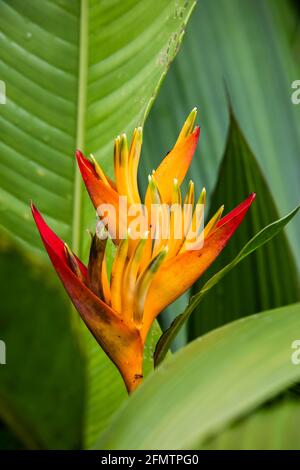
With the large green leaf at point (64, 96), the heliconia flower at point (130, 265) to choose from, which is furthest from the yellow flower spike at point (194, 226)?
the large green leaf at point (64, 96)

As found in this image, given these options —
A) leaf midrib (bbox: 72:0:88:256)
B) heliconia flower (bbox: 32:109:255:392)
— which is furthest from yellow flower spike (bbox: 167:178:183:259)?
leaf midrib (bbox: 72:0:88:256)

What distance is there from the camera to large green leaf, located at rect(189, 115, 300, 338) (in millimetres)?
516

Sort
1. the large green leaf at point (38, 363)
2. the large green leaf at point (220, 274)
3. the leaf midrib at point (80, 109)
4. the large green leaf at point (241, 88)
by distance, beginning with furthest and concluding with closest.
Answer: the large green leaf at point (241, 88) < the leaf midrib at point (80, 109) < the large green leaf at point (220, 274) < the large green leaf at point (38, 363)

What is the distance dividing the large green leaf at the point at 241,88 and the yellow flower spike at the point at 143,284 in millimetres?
223

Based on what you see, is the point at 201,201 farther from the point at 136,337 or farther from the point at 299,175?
the point at 299,175

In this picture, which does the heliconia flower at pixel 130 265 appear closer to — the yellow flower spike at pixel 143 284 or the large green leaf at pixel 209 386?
the yellow flower spike at pixel 143 284

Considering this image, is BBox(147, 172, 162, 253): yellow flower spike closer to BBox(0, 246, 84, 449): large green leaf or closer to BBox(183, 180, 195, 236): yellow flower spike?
BBox(183, 180, 195, 236): yellow flower spike

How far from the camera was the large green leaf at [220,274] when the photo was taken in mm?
353

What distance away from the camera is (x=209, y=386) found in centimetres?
25

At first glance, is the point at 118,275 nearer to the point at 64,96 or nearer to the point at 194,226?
the point at 194,226

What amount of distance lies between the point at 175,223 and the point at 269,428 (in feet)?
0.63

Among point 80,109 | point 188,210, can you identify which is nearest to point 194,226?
point 188,210

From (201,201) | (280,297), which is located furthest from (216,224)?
(280,297)

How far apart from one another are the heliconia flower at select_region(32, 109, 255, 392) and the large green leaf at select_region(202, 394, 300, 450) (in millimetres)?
157
